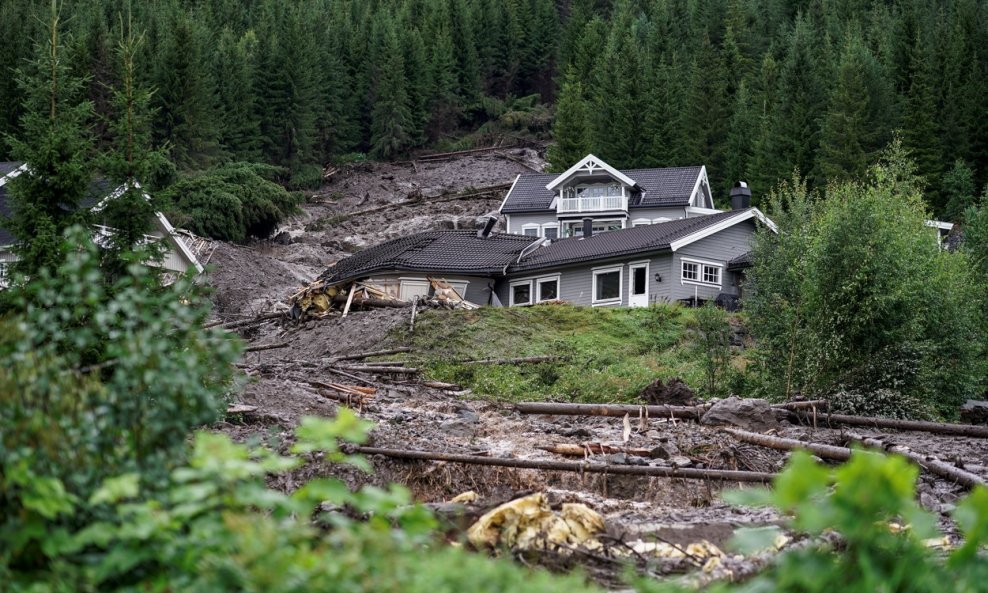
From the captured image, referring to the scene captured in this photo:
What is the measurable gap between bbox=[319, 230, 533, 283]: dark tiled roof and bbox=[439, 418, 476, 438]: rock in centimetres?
1970

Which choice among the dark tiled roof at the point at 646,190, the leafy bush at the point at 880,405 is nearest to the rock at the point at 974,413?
the leafy bush at the point at 880,405

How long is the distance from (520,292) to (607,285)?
10.6ft

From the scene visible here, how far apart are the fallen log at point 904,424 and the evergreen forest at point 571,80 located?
27047mm

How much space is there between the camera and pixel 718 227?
41.0 meters

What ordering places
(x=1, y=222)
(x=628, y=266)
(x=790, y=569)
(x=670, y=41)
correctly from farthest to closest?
(x=670, y=41), (x=628, y=266), (x=1, y=222), (x=790, y=569)

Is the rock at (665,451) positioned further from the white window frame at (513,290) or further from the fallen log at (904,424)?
the white window frame at (513,290)

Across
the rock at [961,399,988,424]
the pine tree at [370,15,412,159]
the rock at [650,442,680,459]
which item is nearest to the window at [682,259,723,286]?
the rock at [961,399,988,424]

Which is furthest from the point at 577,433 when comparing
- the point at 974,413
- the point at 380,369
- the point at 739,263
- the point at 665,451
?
the point at 739,263

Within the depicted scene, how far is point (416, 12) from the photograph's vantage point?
104 meters

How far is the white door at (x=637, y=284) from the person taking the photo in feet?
130

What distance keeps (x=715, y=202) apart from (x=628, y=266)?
22.1 metres

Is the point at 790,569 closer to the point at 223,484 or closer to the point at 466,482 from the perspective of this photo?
the point at 223,484

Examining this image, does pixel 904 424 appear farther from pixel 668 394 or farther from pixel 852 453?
pixel 852 453

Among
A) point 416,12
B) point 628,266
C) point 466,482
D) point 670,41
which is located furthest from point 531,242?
point 416,12
